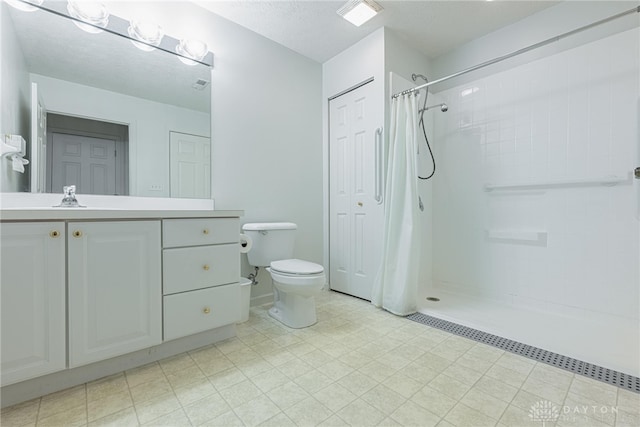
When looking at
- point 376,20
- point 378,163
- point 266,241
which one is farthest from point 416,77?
point 266,241

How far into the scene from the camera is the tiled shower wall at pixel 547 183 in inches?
70.5

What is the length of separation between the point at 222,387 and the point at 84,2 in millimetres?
2245

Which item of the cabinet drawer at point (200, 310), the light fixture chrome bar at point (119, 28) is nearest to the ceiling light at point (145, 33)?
the light fixture chrome bar at point (119, 28)

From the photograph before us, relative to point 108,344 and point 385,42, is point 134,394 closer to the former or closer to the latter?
point 108,344

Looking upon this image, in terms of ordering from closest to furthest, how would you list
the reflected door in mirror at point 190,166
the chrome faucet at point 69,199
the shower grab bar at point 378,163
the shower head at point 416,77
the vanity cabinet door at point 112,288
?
the vanity cabinet door at point 112,288, the chrome faucet at point 69,199, the reflected door in mirror at point 190,166, the shower grab bar at point 378,163, the shower head at point 416,77

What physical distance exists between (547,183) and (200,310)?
2.57m

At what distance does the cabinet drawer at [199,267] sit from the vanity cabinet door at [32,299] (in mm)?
400

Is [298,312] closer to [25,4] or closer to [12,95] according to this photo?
[12,95]

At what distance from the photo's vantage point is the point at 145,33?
1.78 meters

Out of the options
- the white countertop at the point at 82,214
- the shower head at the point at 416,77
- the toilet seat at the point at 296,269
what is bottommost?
the toilet seat at the point at 296,269

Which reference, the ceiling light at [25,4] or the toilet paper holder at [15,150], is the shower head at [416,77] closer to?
the ceiling light at [25,4]

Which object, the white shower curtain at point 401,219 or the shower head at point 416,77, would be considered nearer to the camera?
the white shower curtain at point 401,219

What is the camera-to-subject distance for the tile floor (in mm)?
1027

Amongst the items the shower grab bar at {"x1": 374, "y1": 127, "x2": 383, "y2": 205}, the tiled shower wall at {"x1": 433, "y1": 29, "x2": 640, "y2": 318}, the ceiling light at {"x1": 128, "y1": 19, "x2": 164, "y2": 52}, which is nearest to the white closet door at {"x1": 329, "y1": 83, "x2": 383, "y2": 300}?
the shower grab bar at {"x1": 374, "y1": 127, "x2": 383, "y2": 205}
